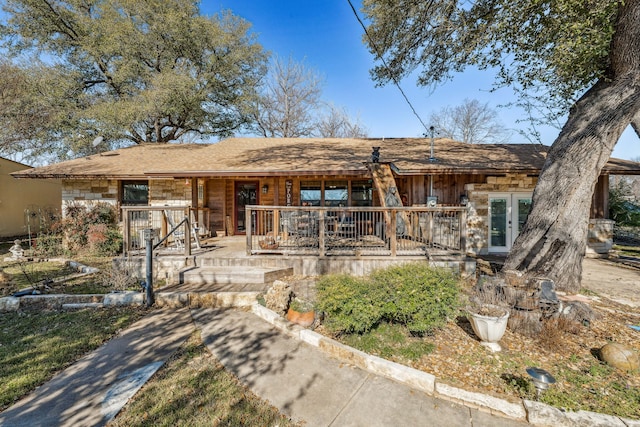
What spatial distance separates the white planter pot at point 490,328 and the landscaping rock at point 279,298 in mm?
2738

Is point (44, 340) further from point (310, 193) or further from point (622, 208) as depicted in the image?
point (622, 208)

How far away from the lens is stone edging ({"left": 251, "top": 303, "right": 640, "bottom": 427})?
234 cm

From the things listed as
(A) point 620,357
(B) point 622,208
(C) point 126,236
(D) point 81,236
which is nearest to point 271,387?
(A) point 620,357

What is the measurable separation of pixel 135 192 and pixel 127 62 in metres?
8.09

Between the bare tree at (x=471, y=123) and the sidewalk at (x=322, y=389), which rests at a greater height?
the bare tree at (x=471, y=123)

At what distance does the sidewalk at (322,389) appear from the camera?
7.91ft

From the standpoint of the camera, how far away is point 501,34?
20.3 feet

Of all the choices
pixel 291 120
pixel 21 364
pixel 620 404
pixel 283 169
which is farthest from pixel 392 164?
pixel 291 120

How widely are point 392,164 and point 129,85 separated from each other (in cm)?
1576

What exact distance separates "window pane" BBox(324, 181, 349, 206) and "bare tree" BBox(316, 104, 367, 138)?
1441 centimetres

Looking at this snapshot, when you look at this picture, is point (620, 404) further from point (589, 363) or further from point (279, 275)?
point (279, 275)

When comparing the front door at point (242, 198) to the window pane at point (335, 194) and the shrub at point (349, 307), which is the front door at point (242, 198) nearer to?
the window pane at point (335, 194)

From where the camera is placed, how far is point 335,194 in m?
10.4

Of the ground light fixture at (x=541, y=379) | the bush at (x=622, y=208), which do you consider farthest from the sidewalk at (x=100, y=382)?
the bush at (x=622, y=208)
